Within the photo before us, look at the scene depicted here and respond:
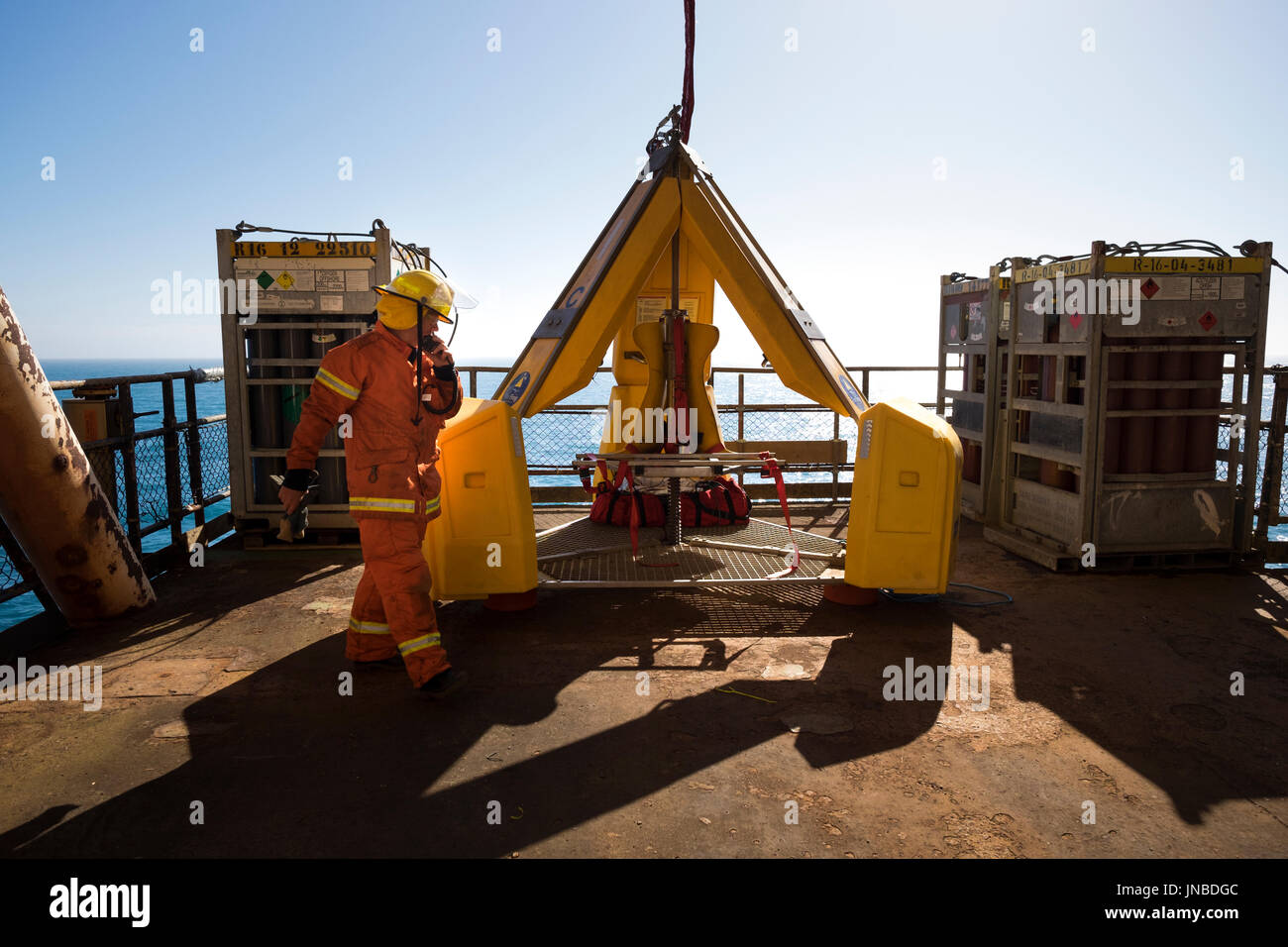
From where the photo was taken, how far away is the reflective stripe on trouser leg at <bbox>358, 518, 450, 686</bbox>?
15.3ft

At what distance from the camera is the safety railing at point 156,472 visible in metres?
A: 6.65

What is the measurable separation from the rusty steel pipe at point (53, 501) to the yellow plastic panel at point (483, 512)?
2230 mm

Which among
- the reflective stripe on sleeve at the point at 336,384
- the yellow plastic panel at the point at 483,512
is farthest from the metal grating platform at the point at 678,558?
the reflective stripe on sleeve at the point at 336,384

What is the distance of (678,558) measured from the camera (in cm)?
716

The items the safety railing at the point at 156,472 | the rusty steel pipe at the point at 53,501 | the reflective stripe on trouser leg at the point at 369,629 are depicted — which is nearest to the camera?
the reflective stripe on trouser leg at the point at 369,629

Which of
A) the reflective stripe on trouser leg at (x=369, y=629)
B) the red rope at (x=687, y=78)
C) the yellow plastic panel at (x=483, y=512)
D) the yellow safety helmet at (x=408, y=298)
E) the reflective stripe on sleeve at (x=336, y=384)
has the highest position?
the red rope at (x=687, y=78)

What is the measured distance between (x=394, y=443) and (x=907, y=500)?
10.9 feet

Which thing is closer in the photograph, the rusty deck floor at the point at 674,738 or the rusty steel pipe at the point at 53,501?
the rusty deck floor at the point at 674,738

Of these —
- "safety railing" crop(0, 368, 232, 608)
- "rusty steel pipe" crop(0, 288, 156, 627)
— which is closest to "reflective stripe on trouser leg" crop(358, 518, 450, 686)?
"rusty steel pipe" crop(0, 288, 156, 627)

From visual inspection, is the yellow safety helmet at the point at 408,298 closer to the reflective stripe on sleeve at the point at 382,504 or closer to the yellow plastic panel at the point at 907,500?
the reflective stripe on sleeve at the point at 382,504

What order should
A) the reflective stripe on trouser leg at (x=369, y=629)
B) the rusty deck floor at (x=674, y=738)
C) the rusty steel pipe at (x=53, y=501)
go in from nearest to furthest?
the rusty deck floor at (x=674, y=738) < the reflective stripe on trouser leg at (x=369, y=629) < the rusty steel pipe at (x=53, y=501)

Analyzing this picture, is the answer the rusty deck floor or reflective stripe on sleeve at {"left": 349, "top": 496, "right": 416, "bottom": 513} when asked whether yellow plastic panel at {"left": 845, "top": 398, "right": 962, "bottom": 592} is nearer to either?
the rusty deck floor

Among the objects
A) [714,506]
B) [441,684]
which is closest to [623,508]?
[714,506]

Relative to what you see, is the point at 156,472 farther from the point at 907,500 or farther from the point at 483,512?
the point at 907,500
